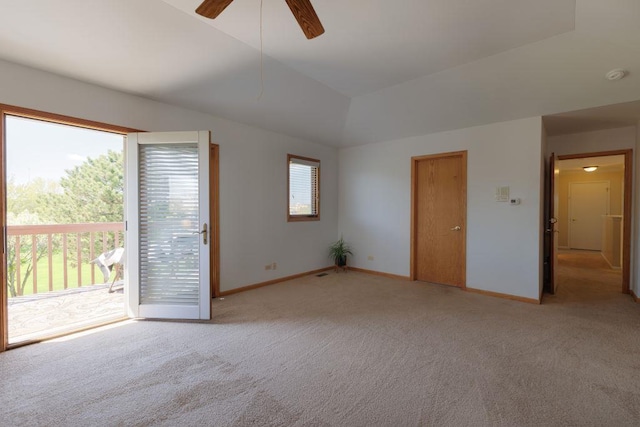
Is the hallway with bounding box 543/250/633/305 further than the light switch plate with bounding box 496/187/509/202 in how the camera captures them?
No

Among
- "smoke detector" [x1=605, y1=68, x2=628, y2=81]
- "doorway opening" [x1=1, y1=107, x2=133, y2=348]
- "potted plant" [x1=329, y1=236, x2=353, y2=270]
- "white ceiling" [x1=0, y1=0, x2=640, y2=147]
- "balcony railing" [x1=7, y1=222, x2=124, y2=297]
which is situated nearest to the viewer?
"white ceiling" [x1=0, y1=0, x2=640, y2=147]

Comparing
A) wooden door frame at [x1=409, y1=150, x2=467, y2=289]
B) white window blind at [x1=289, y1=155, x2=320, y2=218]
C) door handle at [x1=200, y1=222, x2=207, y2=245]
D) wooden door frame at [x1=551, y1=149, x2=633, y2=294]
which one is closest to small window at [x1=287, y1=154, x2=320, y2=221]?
white window blind at [x1=289, y1=155, x2=320, y2=218]

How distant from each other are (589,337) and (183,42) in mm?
4664

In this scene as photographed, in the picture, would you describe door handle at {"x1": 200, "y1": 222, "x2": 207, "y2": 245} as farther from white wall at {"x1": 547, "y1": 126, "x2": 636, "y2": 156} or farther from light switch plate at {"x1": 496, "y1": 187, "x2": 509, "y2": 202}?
white wall at {"x1": 547, "y1": 126, "x2": 636, "y2": 156}

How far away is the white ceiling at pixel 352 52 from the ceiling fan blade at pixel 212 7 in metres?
0.65

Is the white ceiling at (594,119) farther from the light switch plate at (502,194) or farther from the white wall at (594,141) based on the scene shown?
the light switch plate at (502,194)

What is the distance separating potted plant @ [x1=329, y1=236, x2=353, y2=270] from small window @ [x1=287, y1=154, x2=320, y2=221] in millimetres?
713

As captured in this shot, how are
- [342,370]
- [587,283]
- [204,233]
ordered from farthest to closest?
[587,283], [204,233], [342,370]

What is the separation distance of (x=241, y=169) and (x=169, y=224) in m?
1.37

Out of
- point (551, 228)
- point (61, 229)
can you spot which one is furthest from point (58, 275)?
point (551, 228)

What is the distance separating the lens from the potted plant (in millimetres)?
5492

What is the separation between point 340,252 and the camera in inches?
216

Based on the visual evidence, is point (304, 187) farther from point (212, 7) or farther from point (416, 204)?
point (212, 7)

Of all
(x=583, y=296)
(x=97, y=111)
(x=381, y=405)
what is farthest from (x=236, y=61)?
(x=583, y=296)
